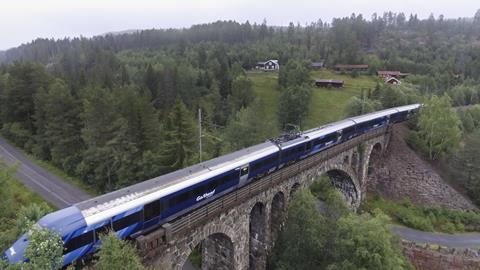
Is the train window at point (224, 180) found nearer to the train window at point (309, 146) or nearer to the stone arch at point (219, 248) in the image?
the stone arch at point (219, 248)

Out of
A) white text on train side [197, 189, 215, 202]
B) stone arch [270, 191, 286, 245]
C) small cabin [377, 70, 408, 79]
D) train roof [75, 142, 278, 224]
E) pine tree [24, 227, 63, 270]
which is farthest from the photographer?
small cabin [377, 70, 408, 79]

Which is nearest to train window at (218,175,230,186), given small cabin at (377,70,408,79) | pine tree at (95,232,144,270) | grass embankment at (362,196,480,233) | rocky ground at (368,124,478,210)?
pine tree at (95,232,144,270)

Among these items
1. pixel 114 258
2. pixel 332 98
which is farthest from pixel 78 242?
pixel 332 98

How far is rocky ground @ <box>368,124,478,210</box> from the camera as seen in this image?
48.3 meters

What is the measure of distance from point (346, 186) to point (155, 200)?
110 ft

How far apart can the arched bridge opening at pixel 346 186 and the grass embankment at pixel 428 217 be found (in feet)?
9.55

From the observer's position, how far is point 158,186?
763 inches

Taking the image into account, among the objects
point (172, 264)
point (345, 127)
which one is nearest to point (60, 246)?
point (172, 264)

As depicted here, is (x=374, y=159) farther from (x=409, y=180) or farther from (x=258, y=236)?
(x=258, y=236)

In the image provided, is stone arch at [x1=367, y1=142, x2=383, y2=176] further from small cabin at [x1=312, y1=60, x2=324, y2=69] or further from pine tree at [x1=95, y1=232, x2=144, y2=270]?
small cabin at [x1=312, y1=60, x2=324, y2=69]

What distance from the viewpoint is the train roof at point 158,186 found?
16.8 meters

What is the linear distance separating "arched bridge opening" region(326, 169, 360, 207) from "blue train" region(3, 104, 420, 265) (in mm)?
14714

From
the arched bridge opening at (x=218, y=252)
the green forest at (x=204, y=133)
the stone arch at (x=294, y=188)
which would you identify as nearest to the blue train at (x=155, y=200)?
the green forest at (x=204, y=133)

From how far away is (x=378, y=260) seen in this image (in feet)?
76.9
